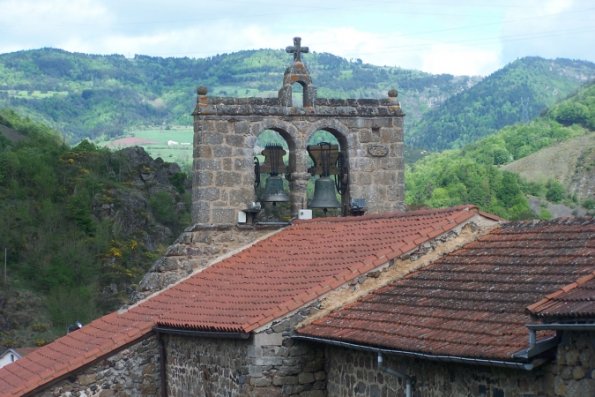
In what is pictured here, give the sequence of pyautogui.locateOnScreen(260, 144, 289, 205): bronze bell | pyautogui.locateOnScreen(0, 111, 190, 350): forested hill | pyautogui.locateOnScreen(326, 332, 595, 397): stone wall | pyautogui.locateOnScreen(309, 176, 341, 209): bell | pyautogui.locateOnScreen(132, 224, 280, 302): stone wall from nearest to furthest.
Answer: pyautogui.locateOnScreen(326, 332, 595, 397): stone wall
pyautogui.locateOnScreen(132, 224, 280, 302): stone wall
pyautogui.locateOnScreen(309, 176, 341, 209): bell
pyautogui.locateOnScreen(260, 144, 289, 205): bronze bell
pyautogui.locateOnScreen(0, 111, 190, 350): forested hill

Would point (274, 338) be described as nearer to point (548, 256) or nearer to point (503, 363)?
point (548, 256)

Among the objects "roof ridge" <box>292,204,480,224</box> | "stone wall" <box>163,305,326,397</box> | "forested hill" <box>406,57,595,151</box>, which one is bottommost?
"stone wall" <box>163,305,326,397</box>

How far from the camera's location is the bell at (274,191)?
17344mm

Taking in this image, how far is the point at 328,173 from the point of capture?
1747 centimetres

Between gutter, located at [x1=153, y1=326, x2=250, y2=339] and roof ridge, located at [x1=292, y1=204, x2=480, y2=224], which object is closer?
gutter, located at [x1=153, y1=326, x2=250, y2=339]

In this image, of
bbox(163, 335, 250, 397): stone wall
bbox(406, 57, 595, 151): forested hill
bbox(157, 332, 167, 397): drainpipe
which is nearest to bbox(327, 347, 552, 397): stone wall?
bbox(163, 335, 250, 397): stone wall

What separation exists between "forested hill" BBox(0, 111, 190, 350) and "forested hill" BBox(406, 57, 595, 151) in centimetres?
3963

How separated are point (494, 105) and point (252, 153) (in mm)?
102641

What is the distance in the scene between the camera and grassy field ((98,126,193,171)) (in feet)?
339

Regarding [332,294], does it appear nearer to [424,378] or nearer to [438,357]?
[424,378]

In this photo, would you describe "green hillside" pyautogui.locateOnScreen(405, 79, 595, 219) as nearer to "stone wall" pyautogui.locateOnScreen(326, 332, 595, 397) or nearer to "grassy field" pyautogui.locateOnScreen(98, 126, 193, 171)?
"grassy field" pyautogui.locateOnScreen(98, 126, 193, 171)

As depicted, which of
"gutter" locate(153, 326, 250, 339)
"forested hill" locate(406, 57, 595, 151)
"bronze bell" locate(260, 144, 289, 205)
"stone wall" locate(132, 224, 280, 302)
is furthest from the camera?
"forested hill" locate(406, 57, 595, 151)

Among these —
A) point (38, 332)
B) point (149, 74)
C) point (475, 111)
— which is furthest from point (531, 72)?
point (38, 332)

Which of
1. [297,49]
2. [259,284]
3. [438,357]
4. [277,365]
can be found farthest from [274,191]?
[438,357]
